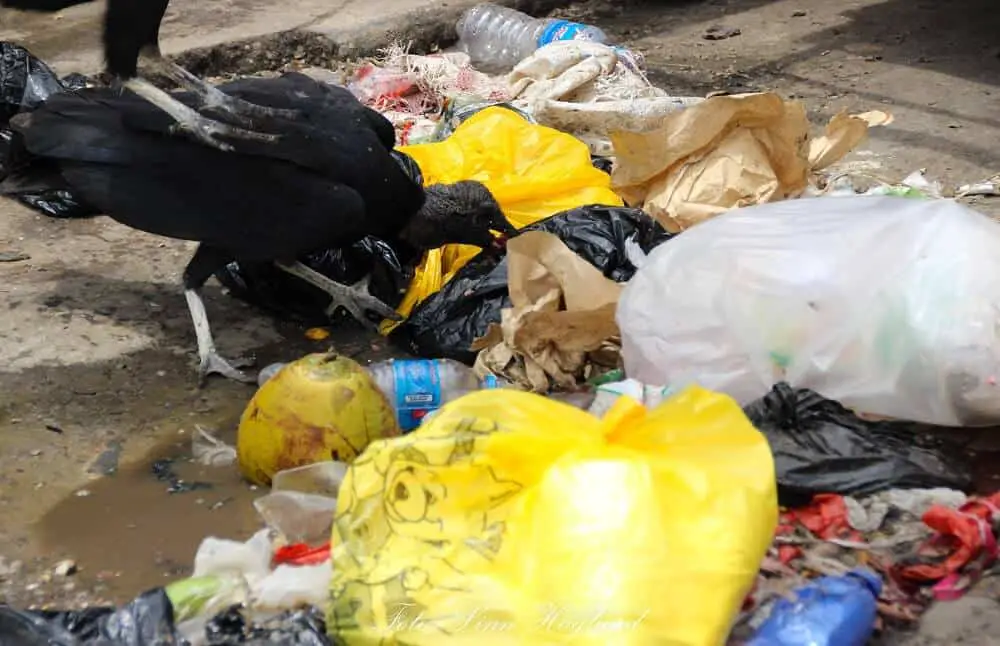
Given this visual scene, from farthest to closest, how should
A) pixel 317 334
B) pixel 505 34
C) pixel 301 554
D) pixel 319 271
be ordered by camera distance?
pixel 505 34
pixel 319 271
pixel 317 334
pixel 301 554

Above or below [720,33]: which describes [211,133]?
above

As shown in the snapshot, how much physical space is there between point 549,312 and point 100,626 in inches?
55.5

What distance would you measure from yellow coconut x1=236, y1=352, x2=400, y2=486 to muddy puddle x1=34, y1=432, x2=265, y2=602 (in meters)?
0.15

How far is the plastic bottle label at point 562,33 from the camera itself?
5.78 meters

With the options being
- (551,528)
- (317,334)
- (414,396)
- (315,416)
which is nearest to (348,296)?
(317,334)

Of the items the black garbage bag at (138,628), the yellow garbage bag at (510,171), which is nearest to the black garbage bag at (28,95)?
the yellow garbage bag at (510,171)

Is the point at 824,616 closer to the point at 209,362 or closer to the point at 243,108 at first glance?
the point at 209,362

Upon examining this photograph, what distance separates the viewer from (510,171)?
4.13 metres

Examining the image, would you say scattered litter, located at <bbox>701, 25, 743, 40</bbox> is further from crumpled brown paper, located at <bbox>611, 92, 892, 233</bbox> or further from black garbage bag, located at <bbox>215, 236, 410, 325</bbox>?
black garbage bag, located at <bbox>215, 236, 410, 325</bbox>

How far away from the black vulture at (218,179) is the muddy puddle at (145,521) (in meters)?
0.57

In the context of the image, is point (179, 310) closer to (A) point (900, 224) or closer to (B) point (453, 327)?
(B) point (453, 327)

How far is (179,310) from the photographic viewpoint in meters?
3.91

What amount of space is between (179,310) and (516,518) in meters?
2.22

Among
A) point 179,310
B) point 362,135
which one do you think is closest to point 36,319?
point 179,310
